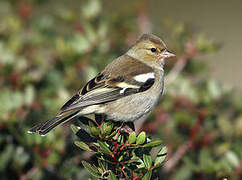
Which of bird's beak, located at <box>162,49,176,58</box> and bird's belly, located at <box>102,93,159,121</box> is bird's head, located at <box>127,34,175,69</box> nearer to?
bird's beak, located at <box>162,49,176,58</box>

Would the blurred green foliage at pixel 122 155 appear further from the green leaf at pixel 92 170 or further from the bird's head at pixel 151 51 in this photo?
the bird's head at pixel 151 51

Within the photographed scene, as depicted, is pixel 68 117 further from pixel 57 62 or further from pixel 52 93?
pixel 57 62

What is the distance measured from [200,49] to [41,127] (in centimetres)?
205

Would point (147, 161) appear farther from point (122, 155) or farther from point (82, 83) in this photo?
point (82, 83)

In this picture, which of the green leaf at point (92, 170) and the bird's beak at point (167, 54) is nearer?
the green leaf at point (92, 170)

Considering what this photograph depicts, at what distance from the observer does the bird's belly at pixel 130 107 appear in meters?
3.76

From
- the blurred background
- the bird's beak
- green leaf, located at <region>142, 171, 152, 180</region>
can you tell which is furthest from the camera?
the bird's beak

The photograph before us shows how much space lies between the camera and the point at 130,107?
386 cm

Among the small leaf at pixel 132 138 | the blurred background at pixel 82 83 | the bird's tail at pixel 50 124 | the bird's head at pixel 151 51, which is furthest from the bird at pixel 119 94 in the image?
the small leaf at pixel 132 138

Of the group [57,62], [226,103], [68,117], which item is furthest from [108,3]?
[68,117]

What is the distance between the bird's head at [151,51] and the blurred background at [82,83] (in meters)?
0.21

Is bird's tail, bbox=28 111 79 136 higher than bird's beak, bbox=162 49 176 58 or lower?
lower

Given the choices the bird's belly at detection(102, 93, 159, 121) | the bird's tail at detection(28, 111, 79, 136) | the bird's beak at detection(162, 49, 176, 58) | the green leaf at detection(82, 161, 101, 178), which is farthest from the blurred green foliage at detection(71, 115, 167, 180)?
the bird's beak at detection(162, 49, 176, 58)

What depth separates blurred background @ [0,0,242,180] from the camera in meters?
3.59
